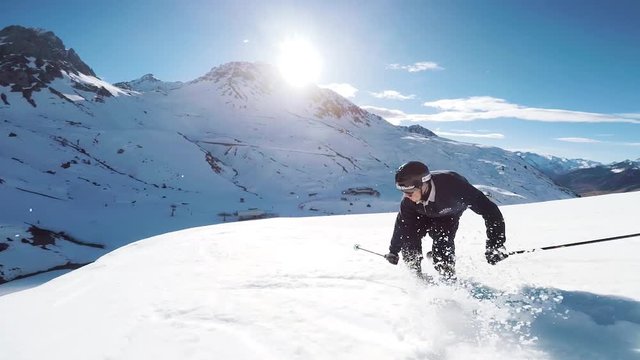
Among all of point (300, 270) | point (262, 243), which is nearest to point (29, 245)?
point (262, 243)

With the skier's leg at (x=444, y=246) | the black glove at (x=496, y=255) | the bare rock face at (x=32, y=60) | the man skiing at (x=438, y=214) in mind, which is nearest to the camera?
the black glove at (x=496, y=255)

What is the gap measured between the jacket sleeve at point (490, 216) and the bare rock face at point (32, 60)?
147649 millimetres

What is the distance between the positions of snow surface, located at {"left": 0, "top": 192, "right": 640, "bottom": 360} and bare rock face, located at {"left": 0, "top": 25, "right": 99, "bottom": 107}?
5689 inches

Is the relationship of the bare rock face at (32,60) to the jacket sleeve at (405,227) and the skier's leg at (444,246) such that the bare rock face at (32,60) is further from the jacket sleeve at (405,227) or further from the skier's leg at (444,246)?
the skier's leg at (444,246)

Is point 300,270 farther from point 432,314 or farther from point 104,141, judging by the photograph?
point 104,141

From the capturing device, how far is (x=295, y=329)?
14.5ft

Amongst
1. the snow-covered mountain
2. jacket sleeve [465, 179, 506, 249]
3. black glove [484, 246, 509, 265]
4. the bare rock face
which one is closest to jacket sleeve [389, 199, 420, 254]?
jacket sleeve [465, 179, 506, 249]

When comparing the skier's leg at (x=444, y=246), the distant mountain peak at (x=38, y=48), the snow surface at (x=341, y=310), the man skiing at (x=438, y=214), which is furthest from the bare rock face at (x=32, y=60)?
the skier's leg at (x=444, y=246)

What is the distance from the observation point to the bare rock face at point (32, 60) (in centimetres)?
13375

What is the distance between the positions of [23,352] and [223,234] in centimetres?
852

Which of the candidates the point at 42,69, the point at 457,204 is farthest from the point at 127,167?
the point at 457,204

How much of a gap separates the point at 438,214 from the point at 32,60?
19240 cm

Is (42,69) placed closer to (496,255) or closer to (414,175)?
(414,175)

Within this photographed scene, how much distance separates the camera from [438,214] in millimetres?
6246
